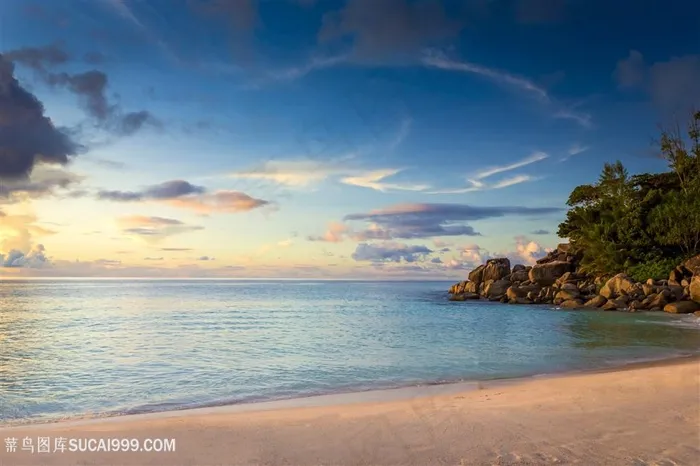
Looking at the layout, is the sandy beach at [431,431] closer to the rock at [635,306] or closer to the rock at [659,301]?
the rock at [635,306]

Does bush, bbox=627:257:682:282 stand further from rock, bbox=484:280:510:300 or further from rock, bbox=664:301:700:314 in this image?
rock, bbox=484:280:510:300

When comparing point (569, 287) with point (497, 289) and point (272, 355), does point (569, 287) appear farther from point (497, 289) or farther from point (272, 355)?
point (272, 355)

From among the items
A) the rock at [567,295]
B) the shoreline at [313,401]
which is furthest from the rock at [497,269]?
the shoreline at [313,401]

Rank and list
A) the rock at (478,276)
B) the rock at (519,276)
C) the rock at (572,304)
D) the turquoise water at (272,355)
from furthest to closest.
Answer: the rock at (478,276), the rock at (519,276), the rock at (572,304), the turquoise water at (272,355)

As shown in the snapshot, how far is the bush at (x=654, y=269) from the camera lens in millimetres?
45062

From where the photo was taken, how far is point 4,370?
1650 centimetres

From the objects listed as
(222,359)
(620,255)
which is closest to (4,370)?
(222,359)

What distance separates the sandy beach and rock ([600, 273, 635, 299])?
118ft

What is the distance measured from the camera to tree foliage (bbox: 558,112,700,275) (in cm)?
4647

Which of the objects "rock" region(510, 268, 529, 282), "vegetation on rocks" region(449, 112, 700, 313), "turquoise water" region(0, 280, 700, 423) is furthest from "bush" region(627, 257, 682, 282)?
"rock" region(510, 268, 529, 282)

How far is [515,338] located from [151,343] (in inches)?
683

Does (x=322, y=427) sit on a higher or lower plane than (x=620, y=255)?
lower

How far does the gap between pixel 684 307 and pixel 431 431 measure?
36642 mm

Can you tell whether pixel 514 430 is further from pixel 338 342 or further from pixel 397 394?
pixel 338 342
